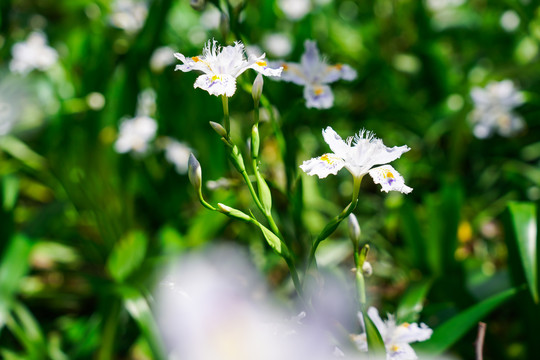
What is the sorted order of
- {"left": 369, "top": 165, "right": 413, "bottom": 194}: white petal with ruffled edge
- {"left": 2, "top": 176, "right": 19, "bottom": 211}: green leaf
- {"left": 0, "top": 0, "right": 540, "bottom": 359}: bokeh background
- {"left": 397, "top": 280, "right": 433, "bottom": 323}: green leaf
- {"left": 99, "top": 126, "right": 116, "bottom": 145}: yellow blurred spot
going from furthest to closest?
{"left": 99, "top": 126, "right": 116, "bottom": 145}: yellow blurred spot → {"left": 2, "top": 176, "right": 19, "bottom": 211}: green leaf → {"left": 0, "top": 0, "right": 540, "bottom": 359}: bokeh background → {"left": 397, "top": 280, "right": 433, "bottom": 323}: green leaf → {"left": 369, "top": 165, "right": 413, "bottom": 194}: white petal with ruffled edge

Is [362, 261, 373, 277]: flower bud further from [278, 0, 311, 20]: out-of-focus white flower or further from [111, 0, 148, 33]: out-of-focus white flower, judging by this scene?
[278, 0, 311, 20]: out-of-focus white flower

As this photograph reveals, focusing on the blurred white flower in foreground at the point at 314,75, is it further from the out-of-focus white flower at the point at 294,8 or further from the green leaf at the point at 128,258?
the out-of-focus white flower at the point at 294,8

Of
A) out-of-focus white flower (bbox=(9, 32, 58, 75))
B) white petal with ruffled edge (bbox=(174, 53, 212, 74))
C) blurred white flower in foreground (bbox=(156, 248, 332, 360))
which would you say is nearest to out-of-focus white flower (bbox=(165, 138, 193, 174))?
blurred white flower in foreground (bbox=(156, 248, 332, 360))

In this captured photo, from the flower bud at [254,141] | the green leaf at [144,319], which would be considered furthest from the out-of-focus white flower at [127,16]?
the flower bud at [254,141]

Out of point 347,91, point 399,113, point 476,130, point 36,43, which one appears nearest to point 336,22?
point 347,91

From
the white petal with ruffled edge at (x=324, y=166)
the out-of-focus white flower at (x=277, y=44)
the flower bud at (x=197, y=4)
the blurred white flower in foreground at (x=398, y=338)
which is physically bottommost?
the blurred white flower in foreground at (x=398, y=338)
